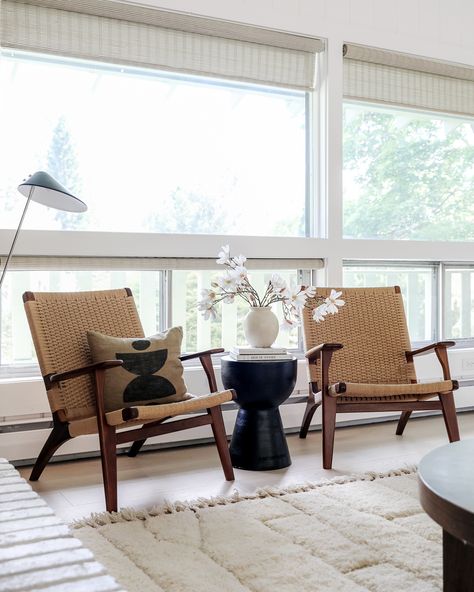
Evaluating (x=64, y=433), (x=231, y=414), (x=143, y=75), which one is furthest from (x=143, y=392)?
(x=143, y=75)

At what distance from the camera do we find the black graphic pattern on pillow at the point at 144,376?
3.06 meters

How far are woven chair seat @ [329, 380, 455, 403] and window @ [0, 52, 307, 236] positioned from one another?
1.26 meters

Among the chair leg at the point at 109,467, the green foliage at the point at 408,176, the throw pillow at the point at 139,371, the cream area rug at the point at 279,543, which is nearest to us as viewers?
the cream area rug at the point at 279,543

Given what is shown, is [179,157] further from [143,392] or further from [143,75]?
[143,392]

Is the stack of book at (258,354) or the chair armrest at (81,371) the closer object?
the chair armrest at (81,371)

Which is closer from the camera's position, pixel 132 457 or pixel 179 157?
pixel 132 457

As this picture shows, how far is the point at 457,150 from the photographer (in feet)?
16.4

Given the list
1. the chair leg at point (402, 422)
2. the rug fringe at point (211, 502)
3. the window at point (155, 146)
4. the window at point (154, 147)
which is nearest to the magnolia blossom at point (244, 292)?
the window at point (155, 146)

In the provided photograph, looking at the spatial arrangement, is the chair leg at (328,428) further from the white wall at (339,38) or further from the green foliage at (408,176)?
the green foliage at (408,176)

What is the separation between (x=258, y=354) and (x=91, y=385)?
0.79 metres

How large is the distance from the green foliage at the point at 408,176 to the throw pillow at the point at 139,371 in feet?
5.93

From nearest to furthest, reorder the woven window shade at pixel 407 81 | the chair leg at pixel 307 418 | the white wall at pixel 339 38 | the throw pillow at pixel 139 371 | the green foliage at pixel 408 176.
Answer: the throw pillow at pixel 139 371, the white wall at pixel 339 38, the chair leg at pixel 307 418, the woven window shade at pixel 407 81, the green foliage at pixel 408 176

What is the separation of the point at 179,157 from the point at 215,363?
1196 mm

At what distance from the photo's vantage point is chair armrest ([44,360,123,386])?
276 cm
